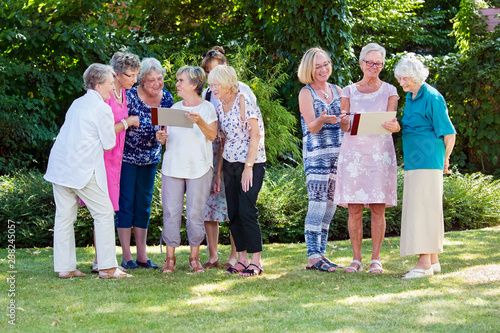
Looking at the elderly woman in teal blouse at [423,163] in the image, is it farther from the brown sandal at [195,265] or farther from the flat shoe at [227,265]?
the brown sandal at [195,265]

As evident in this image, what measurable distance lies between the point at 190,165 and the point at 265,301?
60.4 inches

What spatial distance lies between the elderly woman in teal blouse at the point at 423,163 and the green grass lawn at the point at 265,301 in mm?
287

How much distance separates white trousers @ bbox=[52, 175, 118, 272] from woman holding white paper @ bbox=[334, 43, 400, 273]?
2.01 m

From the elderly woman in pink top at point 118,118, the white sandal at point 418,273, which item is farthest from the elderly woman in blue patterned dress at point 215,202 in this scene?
the white sandal at point 418,273

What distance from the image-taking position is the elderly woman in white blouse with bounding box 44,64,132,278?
5.13 meters

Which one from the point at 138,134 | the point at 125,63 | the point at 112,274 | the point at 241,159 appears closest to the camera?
the point at 112,274

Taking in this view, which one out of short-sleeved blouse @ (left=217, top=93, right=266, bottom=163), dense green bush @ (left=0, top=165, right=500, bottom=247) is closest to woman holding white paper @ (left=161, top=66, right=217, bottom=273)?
short-sleeved blouse @ (left=217, top=93, right=266, bottom=163)

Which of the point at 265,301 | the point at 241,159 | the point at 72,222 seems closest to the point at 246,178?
the point at 241,159

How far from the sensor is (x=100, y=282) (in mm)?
5141

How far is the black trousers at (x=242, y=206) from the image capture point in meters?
5.47

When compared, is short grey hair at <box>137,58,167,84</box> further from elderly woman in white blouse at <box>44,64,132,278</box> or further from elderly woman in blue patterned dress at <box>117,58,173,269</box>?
elderly woman in white blouse at <box>44,64,132,278</box>

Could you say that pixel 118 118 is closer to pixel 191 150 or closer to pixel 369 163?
pixel 191 150

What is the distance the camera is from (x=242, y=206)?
5473mm

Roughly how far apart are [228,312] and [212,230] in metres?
1.81
